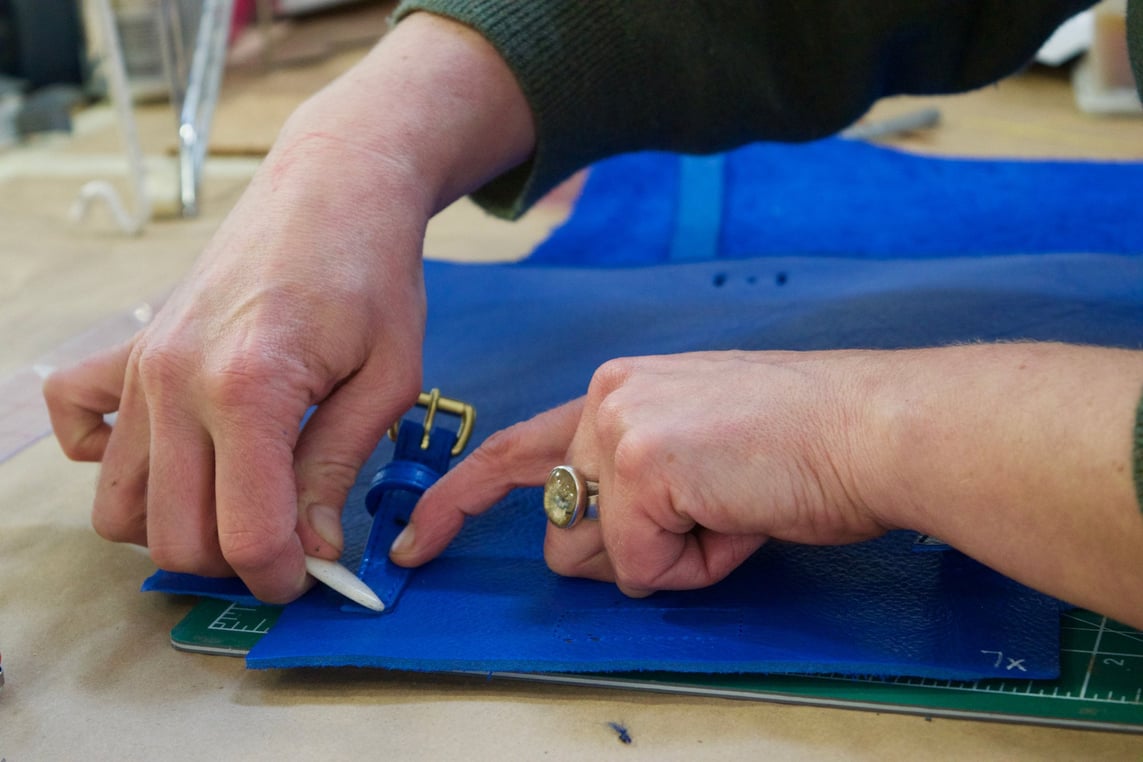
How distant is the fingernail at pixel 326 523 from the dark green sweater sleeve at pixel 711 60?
36cm

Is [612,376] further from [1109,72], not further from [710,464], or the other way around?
[1109,72]

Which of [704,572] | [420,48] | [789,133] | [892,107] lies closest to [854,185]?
[789,133]

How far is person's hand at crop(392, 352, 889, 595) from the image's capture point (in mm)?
681

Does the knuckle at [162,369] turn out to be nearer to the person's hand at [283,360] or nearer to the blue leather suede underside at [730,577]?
the person's hand at [283,360]

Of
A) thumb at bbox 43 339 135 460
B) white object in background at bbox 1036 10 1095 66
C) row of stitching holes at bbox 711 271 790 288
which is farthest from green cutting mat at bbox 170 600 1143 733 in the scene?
white object in background at bbox 1036 10 1095 66

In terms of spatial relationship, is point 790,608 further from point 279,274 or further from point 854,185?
point 854,185

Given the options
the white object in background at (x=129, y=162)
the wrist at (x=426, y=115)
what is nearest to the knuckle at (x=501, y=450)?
the wrist at (x=426, y=115)

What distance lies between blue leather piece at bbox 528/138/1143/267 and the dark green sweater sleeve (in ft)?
0.83

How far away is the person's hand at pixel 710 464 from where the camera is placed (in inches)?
26.8

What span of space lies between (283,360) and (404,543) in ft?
0.53

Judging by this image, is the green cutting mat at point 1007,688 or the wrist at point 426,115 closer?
the green cutting mat at point 1007,688

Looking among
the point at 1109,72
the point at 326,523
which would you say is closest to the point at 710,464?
the point at 326,523

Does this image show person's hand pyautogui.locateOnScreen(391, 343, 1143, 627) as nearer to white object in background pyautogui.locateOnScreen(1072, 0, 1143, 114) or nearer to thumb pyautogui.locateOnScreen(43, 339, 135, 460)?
thumb pyautogui.locateOnScreen(43, 339, 135, 460)

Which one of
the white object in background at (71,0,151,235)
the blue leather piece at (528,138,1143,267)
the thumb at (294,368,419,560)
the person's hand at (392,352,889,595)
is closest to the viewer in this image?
the person's hand at (392,352,889,595)
